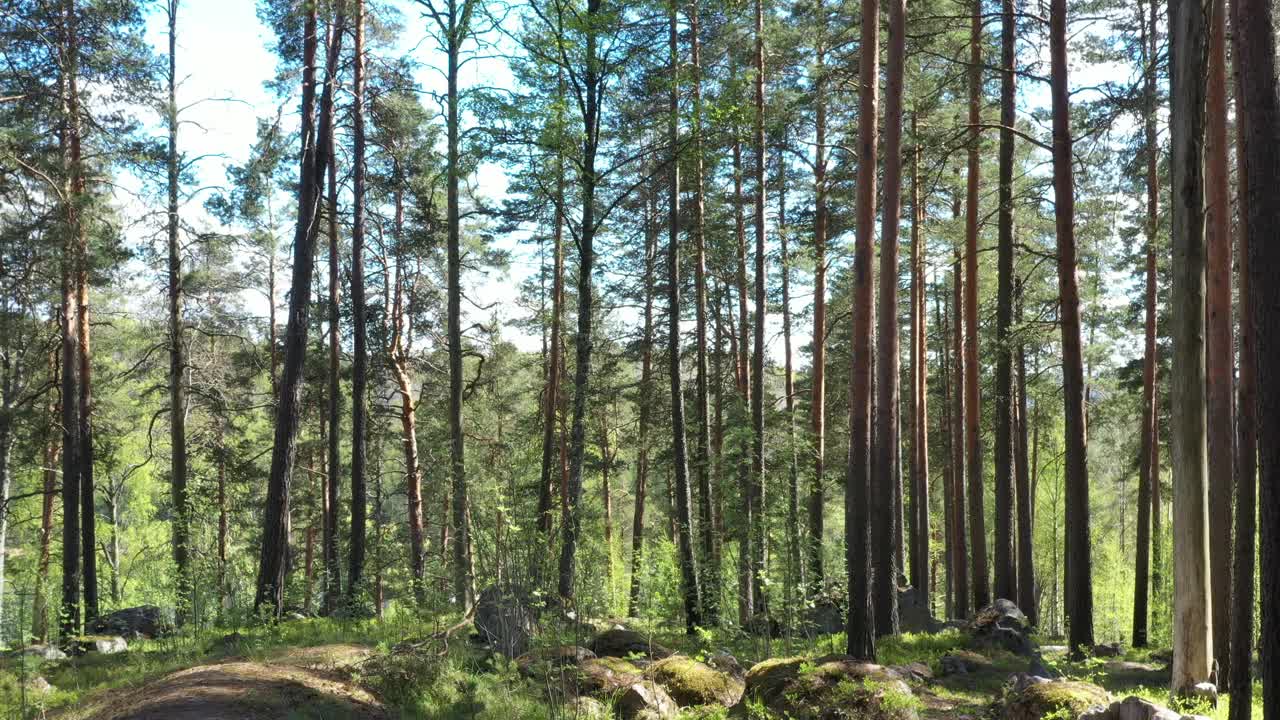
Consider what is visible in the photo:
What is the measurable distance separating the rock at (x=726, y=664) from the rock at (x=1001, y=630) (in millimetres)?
4798

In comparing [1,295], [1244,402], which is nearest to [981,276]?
[1244,402]

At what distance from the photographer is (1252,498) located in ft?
19.2

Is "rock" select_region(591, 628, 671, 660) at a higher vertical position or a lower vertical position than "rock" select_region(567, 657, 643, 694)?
lower

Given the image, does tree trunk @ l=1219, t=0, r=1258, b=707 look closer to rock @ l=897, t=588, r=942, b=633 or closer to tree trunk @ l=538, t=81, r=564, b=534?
rock @ l=897, t=588, r=942, b=633

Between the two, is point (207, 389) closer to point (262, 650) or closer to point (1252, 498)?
point (262, 650)

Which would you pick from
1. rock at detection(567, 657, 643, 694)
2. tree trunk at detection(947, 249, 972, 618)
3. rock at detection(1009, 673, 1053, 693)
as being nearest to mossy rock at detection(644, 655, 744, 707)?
rock at detection(567, 657, 643, 694)

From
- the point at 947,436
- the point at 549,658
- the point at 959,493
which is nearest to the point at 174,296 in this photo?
the point at 549,658

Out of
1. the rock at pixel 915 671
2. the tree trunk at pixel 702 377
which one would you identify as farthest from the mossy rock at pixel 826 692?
the tree trunk at pixel 702 377

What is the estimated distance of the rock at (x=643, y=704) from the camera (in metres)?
7.02

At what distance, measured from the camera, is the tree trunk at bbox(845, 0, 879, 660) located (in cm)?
938

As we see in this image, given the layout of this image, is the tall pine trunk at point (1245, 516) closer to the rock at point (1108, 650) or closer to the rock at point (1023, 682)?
the rock at point (1023, 682)

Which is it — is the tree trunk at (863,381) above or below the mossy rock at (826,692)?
above

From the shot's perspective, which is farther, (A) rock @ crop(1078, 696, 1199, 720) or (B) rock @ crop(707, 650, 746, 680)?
(B) rock @ crop(707, 650, 746, 680)

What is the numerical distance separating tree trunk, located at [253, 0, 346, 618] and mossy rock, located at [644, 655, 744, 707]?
708cm
